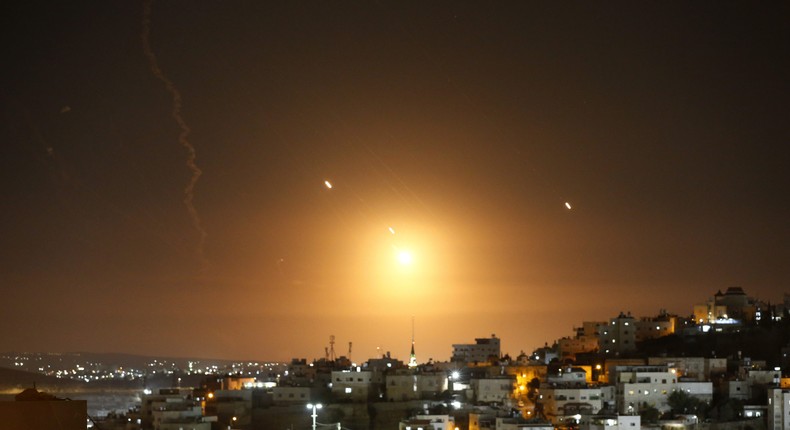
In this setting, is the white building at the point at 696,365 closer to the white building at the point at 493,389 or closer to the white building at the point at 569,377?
the white building at the point at 569,377

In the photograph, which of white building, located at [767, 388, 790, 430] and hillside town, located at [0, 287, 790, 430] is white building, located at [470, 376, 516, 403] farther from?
white building, located at [767, 388, 790, 430]

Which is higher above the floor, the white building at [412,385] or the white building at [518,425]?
the white building at [412,385]

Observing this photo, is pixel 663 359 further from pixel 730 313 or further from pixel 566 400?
pixel 730 313

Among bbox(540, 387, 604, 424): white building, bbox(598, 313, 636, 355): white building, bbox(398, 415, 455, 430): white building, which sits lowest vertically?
bbox(398, 415, 455, 430): white building

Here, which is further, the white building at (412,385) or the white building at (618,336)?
the white building at (618,336)

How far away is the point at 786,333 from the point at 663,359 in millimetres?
3498

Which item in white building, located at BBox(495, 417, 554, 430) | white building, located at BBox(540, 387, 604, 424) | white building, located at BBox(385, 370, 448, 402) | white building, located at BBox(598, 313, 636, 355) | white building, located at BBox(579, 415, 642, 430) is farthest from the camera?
white building, located at BBox(598, 313, 636, 355)

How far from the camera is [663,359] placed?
22.9 meters

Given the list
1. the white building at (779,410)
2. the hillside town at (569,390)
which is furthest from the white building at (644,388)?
the white building at (779,410)

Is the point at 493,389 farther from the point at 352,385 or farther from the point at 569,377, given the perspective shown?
the point at 352,385

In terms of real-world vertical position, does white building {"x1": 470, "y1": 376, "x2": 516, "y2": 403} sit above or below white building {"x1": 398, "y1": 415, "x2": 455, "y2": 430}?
above

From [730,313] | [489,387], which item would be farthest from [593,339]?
[489,387]

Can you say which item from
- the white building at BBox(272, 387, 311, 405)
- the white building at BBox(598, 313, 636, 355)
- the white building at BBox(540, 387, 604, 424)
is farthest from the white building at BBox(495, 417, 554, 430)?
the white building at BBox(598, 313, 636, 355)

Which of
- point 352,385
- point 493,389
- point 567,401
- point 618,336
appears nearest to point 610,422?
point 567,401
